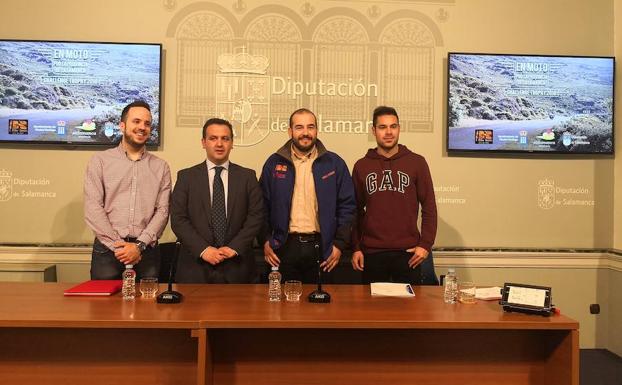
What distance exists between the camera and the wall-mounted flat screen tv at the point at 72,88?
372cm

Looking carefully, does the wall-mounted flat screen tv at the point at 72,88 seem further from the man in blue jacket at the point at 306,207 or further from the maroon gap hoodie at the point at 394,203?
the maroon gap hoodie at the point at 394,203

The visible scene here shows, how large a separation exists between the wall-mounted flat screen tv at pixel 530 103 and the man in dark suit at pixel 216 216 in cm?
184

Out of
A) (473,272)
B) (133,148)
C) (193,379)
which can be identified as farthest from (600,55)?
(193,379)

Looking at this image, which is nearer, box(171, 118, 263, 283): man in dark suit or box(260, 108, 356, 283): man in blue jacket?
box(171, 118, 263, 283): man in dark suit

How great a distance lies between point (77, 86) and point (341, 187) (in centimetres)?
221

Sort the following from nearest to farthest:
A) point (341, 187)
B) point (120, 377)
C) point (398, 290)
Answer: point (120, 377) → point (398, 290) → point (341, 187)

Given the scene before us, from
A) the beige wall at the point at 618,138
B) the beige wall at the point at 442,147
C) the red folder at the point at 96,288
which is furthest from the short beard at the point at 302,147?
the beige wall at the point at 618,138

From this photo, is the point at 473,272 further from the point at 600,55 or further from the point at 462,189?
the point at 600,55

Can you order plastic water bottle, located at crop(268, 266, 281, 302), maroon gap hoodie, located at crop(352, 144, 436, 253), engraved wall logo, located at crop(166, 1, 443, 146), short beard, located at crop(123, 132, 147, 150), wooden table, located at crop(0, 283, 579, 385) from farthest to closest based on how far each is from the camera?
engraved wall logo, located at crop(166, 1, 443, 146) < maroon gap hoodie, located at crop(352, 144, 436, 253) < short beard, located at crop(123, 132, 147, 150) < plastic water bottle, located at crop(268, 266, 281, 302) < wooden table, located at crop(0, 283, 579, 385)

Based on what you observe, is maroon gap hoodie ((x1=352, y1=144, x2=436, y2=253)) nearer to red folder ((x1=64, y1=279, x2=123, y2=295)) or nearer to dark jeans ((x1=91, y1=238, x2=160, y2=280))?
dark jeans ((x1=91, y1=238, x2=160, y2=280))

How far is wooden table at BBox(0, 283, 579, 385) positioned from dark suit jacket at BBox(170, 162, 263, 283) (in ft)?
2.11

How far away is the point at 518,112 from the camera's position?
155 inches

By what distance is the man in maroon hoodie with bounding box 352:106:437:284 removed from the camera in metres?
2.99

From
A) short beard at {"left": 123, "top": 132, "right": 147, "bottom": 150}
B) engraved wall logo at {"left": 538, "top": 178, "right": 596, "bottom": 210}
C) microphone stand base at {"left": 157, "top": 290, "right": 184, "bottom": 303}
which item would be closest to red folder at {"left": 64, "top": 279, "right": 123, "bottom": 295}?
microphone stand base at {"left": 157, "top": 290, "right": 184, "bottom": 303}
